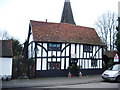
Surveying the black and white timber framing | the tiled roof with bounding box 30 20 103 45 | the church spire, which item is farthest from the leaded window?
the church spire

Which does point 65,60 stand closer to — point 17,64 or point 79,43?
point 79,43

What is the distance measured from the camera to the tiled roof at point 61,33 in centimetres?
2952

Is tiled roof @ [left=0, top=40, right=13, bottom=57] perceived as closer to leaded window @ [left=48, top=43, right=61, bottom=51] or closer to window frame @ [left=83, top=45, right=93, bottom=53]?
leaded window @ [left=48, top=43, right=61, bottom=51]

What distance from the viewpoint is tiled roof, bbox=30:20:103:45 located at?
29516 mm

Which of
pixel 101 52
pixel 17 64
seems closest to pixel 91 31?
pixel 101 52

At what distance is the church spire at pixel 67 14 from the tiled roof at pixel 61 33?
11135mm

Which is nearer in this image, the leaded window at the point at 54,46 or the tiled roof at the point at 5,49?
the tiled roof at the point at 5,49

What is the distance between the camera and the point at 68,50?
30.3 meters

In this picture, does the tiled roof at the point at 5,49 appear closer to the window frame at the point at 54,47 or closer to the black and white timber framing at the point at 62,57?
the black and white timber framing at the point at 62,57

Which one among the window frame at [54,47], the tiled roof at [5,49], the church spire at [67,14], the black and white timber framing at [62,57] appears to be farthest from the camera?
the church spire at [67,14]

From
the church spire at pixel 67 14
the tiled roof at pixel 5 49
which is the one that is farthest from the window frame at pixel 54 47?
the church spire at pixel 67 14

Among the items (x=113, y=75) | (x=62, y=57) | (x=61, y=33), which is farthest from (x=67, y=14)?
(x=113, y=75)

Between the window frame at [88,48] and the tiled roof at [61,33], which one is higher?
the tiled roof at [61,33]

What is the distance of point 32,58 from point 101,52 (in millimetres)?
11068
